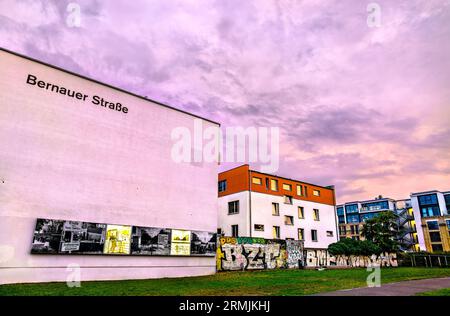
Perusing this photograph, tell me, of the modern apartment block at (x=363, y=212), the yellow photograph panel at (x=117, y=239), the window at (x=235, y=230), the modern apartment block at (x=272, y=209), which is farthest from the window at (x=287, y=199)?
the modern apartment block at (x=363, y=212)

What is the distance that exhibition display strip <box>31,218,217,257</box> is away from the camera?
1955cm

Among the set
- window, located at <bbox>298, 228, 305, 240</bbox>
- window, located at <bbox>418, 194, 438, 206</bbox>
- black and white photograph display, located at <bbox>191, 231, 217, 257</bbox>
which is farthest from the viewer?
window, located at <bbox>418, 194, 438, 206</bbox>

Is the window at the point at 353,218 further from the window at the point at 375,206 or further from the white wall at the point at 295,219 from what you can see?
the white wall at the point at 295,219

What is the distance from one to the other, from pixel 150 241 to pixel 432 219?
103 metres

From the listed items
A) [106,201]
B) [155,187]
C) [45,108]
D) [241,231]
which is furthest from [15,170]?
[241,231]

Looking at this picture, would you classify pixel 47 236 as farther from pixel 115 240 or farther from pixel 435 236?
pixel 435 236

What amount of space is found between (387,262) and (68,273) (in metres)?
44.1

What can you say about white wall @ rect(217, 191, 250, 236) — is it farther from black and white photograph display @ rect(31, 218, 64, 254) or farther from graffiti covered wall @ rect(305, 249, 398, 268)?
black and white photograph display @ rect(31, 218, 64, 254)

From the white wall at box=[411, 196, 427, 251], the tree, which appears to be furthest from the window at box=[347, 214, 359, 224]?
the tree

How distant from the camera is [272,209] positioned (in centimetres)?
4700

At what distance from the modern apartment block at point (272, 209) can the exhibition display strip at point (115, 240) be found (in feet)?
57.8

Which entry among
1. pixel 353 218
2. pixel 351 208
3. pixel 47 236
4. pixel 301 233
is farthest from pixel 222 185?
pixel 351 208

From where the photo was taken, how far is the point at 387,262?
4566cm

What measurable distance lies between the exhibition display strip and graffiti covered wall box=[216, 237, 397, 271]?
4.54m
